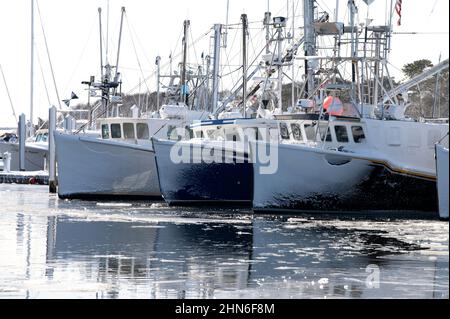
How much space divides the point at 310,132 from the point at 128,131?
41.5ft

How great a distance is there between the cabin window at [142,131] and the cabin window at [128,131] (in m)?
0.24

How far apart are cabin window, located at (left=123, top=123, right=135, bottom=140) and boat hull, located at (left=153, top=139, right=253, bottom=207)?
653 centimetres

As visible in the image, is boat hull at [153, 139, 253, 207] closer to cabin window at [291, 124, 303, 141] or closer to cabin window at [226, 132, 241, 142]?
cabin window at [226, 132, 241, 142]

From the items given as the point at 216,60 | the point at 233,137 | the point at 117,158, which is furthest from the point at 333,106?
the point at 216,60

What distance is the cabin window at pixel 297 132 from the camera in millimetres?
38875

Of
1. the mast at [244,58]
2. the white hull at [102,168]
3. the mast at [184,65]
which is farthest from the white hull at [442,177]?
the mast at [184,65]

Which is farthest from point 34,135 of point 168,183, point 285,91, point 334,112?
point 334,112

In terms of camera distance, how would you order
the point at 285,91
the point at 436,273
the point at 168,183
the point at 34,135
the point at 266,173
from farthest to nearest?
the point at 285,91, the point at 34,135, the point at 168,183, the point at 266,173, the point at 436,273

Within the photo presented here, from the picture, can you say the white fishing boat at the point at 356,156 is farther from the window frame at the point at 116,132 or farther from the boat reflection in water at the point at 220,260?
the window frame at the point at 116,132

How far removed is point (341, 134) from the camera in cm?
3847

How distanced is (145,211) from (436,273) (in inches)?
820

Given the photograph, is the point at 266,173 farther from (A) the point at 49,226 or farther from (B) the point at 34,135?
(B) the point at 34,135

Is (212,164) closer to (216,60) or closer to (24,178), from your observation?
(216,60)

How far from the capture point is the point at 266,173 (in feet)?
123
